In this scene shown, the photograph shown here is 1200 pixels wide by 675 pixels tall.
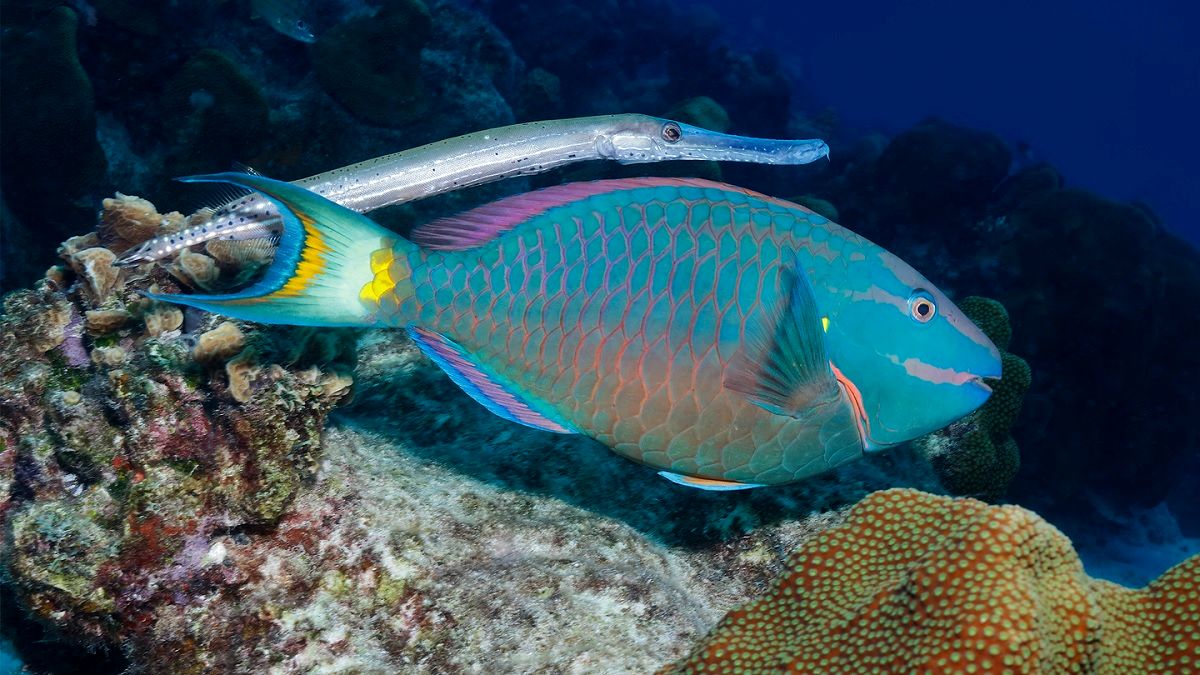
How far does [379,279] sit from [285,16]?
8.89 meters

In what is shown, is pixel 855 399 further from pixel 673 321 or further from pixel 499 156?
pixel 499 156

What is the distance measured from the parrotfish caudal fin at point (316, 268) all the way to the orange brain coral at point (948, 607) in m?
1.58

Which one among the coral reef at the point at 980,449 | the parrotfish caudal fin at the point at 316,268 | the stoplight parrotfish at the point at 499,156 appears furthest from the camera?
the coral reef at the point at 980,449

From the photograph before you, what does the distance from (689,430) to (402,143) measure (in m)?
8.40

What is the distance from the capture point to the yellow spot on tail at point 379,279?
214cm

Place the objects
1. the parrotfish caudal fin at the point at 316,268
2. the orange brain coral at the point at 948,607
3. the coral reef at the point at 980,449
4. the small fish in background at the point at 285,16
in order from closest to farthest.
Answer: the orange brain coral at the point at 948,607 → the parrotfish caudal fin at the point at 316,268 → the coral reef at the point at 980,449 → the small fish in background at the point at 285,16

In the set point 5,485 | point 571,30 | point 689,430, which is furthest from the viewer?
point 571,30

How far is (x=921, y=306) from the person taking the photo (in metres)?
2.20

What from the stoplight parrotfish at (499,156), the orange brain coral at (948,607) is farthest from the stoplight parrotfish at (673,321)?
the stoplight parrotfish at (499,156)

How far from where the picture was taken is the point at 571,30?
17547 mm

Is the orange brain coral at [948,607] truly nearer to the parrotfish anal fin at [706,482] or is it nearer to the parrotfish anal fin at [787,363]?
the parrotfish anal fin at [706,482]

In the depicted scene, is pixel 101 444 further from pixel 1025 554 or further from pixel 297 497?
pixel 1025 554

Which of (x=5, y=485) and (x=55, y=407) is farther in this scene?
(x=5, y=485)

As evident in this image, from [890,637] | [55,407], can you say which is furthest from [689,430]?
[55,407]
